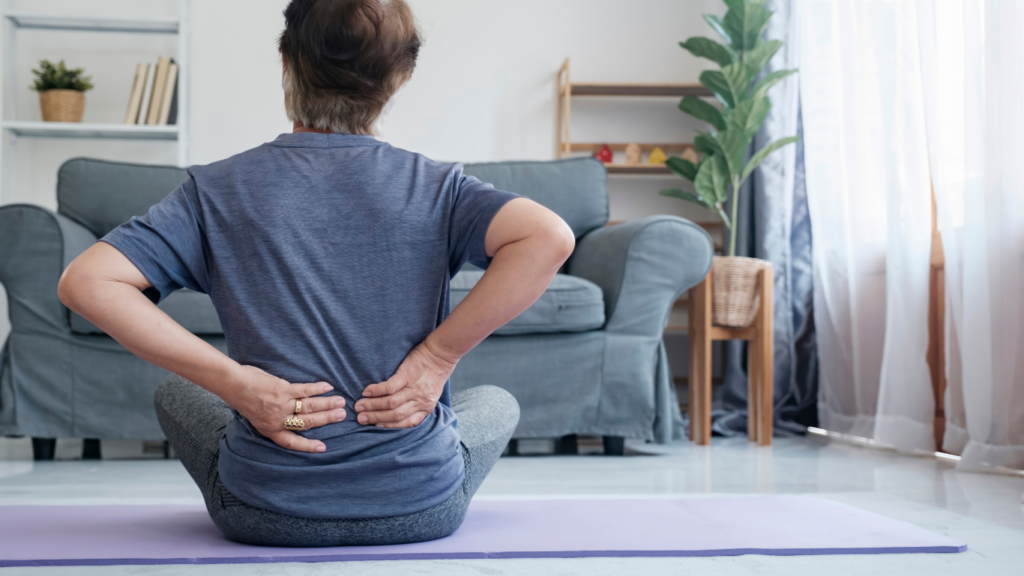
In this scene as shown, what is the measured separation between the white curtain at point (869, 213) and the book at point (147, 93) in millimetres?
2826

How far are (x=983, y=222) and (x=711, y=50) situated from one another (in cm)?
132

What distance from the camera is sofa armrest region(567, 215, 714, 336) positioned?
2346mm

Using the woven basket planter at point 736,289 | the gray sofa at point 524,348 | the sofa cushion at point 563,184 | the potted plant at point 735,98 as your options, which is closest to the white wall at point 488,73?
the potted plant at point 735,98

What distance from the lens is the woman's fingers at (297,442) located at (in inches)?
35.8

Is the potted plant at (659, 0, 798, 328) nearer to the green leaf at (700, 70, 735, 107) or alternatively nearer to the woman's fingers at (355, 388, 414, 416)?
the green leaf at (700, 70, 735, 107)

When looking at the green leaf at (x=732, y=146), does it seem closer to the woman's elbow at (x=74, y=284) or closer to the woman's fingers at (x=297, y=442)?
the woman's fingers at (x=297, y=442)

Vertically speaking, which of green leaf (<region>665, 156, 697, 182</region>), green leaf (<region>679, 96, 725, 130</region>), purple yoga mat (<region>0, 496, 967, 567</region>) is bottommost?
purple yoga mat (<region>0, 496, 967, 567</region>)

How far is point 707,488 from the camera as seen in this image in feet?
5.73

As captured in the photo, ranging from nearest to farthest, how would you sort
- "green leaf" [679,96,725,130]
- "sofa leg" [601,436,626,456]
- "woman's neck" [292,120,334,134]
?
"woman's neck" [292,120,334,134]
"sofa leg" [601,436,626,456]
"green leaf" [679,96,725,130]

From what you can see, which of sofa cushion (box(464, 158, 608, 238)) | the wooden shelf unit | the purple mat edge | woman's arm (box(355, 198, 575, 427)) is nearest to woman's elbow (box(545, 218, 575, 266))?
woman's arm (box(355, 198, 575, 427))

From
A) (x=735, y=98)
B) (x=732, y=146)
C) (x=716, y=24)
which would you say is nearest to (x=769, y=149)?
(x=732, y=146)

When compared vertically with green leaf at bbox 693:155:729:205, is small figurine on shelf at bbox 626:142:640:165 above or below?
above

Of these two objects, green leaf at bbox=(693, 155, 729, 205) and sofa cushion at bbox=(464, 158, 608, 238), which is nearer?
sofa cushion at bbox=(464, 158, 608, 238)

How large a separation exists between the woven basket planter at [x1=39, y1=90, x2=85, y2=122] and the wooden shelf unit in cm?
221
